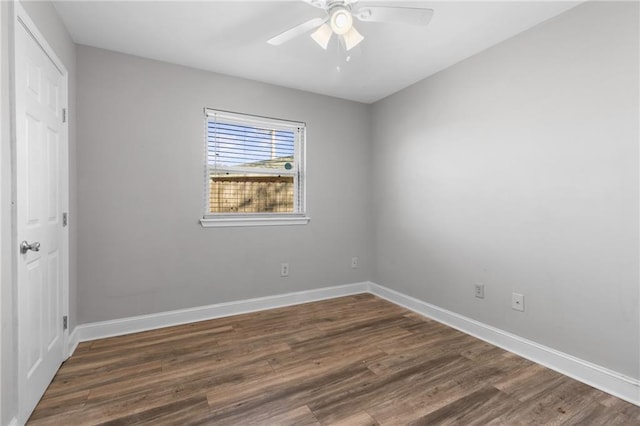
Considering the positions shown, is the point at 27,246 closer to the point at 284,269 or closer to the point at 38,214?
the point at 38,214

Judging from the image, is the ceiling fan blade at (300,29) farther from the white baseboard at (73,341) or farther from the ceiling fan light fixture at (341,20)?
the white baseboard at (73,341)

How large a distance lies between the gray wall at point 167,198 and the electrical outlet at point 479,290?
1.59m

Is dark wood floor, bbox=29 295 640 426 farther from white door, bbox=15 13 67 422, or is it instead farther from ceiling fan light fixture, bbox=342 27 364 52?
ceiling fan light fixture, bbox=342 27 364 52

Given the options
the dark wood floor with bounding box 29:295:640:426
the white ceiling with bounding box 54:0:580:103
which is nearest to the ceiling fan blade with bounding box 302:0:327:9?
the white ceiling with bounding box 54:0:580:103

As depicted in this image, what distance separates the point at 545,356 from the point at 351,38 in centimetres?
252

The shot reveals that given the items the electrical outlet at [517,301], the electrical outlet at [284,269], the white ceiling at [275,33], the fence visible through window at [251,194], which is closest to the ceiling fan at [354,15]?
the white ceiling at [275,33]

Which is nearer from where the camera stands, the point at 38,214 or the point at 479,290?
the point at 38,214

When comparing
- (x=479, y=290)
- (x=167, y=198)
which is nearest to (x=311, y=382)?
(x=479, y=290)

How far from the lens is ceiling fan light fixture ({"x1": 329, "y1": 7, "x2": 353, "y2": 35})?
168 centimetres

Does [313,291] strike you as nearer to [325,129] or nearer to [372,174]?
[372,174]

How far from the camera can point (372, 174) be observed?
12.4ft

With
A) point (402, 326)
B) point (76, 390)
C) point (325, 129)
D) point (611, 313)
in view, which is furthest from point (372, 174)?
point (76, 390)

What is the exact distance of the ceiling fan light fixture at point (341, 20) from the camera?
1.68m

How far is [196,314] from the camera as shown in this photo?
2846mm
